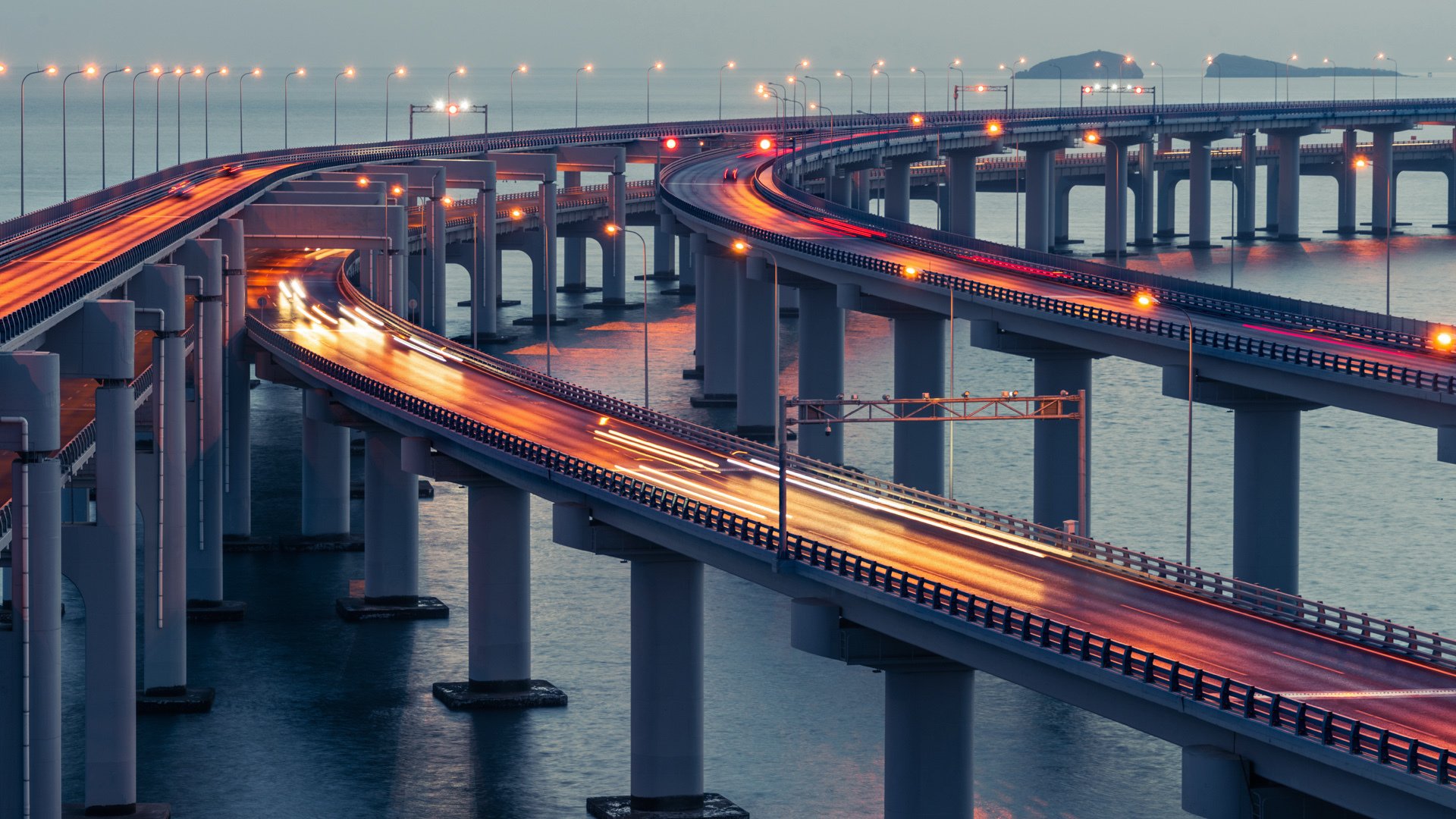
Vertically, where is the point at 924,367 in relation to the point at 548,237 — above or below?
below

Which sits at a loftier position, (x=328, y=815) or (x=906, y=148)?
(x=906, y=148)

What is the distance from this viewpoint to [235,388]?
92938 mm

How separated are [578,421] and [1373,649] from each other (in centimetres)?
3386

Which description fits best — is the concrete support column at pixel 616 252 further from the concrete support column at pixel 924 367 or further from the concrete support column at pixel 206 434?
the concrete support column at pixel 206 434

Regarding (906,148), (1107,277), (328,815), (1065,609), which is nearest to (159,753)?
(328,815)

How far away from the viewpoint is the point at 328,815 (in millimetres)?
61125

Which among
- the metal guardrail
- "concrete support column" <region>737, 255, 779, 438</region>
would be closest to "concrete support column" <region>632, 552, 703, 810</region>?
the metal guardrail

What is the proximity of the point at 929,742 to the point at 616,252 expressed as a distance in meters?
144

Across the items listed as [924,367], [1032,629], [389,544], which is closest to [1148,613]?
[1032,629]

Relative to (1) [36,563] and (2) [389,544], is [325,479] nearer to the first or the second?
(2) [389,544]

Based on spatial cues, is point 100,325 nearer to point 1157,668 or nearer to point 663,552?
point 663,552

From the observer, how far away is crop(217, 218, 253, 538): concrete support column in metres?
91.9

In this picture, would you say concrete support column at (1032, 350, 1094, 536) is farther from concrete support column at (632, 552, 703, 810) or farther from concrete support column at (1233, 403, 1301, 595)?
concrete support column at (632, 552, 703, 810)

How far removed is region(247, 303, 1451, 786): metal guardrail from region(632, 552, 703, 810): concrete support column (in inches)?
96.3
